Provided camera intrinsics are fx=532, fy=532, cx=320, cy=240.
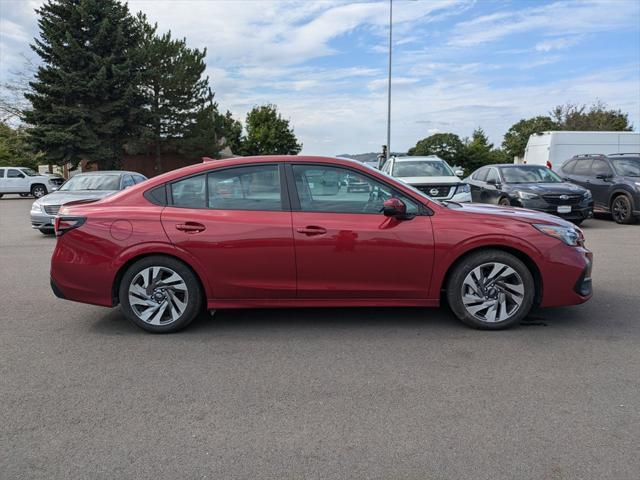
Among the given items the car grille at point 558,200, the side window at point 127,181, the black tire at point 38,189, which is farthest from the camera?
the black tire at point 38,189

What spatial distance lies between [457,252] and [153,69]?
34006 millimetres

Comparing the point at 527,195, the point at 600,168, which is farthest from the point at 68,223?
the point at 600,168

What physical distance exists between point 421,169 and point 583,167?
496 centimetres

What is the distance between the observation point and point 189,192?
481 centimetres

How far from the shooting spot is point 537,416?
314cm

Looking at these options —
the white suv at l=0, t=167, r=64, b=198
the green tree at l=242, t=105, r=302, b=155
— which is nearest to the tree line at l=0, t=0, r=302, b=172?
the white suv at l=0, t=167, r=64, b=198

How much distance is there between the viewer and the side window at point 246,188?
4.74m

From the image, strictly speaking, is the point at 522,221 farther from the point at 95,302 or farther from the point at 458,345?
the point at 95,302

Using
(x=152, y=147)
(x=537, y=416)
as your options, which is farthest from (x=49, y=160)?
(x=537, y=416)

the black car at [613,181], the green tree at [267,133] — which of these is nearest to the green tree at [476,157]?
the green tree at [267,133]

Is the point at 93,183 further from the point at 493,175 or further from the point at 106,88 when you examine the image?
the point at 106,88

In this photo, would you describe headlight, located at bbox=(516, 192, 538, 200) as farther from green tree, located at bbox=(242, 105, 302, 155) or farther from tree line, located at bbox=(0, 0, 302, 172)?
green tree, located at bbox=(242, 105, 302, 155)

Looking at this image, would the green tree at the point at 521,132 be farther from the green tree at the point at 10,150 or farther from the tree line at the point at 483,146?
the green tree at the point at 10,150

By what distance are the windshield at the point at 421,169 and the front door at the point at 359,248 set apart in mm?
8237
